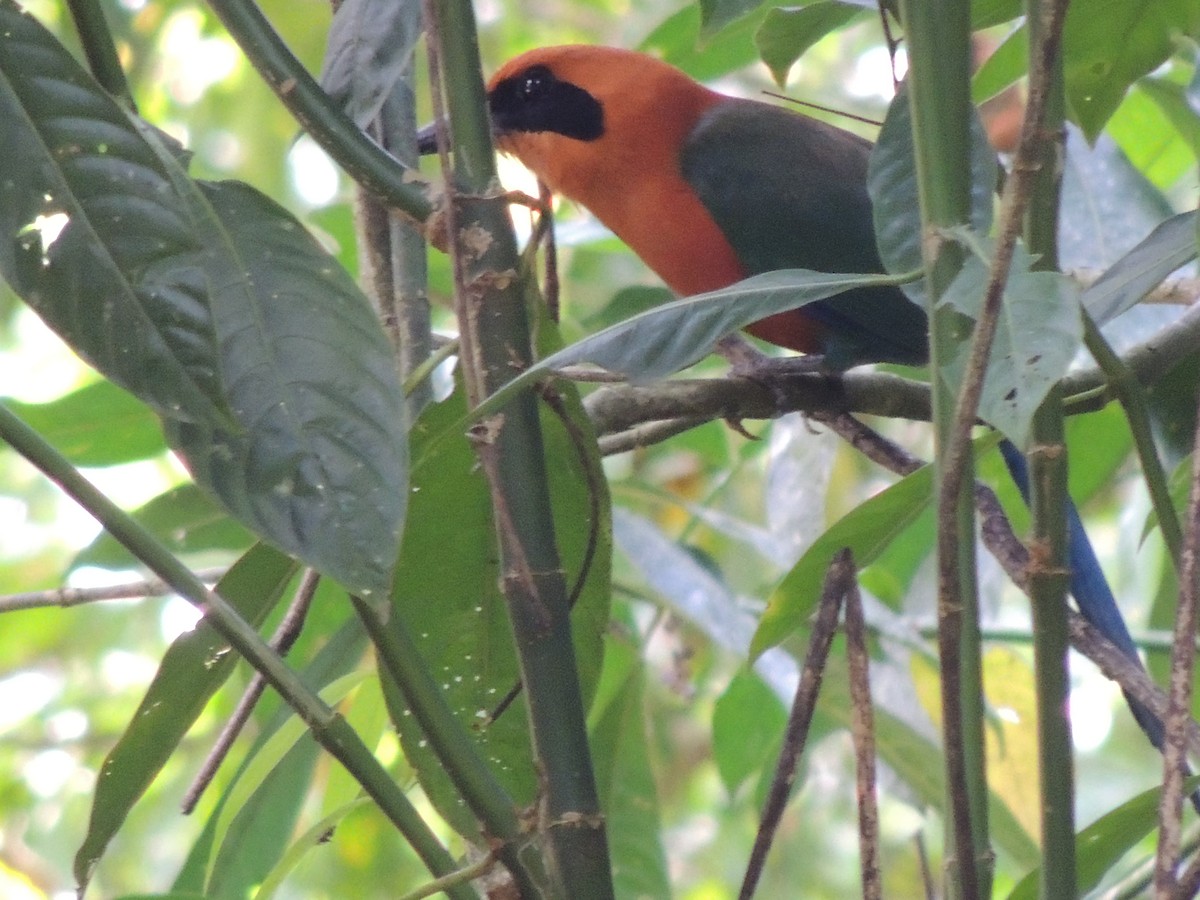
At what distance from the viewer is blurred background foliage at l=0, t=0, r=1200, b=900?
5.35 feet

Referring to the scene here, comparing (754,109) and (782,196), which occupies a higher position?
(754,109)

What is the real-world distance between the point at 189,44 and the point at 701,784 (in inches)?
117

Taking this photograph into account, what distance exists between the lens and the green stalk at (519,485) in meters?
0.73

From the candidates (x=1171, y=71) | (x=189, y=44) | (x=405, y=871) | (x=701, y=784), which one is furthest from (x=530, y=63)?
(x=701, y=784)

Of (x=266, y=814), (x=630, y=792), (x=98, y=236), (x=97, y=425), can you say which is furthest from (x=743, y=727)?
(x=98, y=236)

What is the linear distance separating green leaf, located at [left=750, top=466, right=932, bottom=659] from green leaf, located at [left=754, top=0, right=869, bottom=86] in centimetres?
41

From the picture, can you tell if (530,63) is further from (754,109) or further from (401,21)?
(401,21)

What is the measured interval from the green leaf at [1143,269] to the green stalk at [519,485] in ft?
1.21

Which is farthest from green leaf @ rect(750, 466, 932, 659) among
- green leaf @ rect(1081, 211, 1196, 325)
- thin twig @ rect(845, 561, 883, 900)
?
thin twig @ rect(845, 561, 883, 900)

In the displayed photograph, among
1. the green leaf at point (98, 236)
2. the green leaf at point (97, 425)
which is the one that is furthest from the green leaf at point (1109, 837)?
the green leaf at point (97, 425)

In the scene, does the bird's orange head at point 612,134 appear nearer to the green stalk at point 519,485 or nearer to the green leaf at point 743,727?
the green leaf at point 743,727

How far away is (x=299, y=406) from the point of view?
74 cm

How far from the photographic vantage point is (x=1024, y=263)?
27.5 inches

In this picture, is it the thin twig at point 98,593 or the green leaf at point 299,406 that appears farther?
the thin twig at point 98,593
